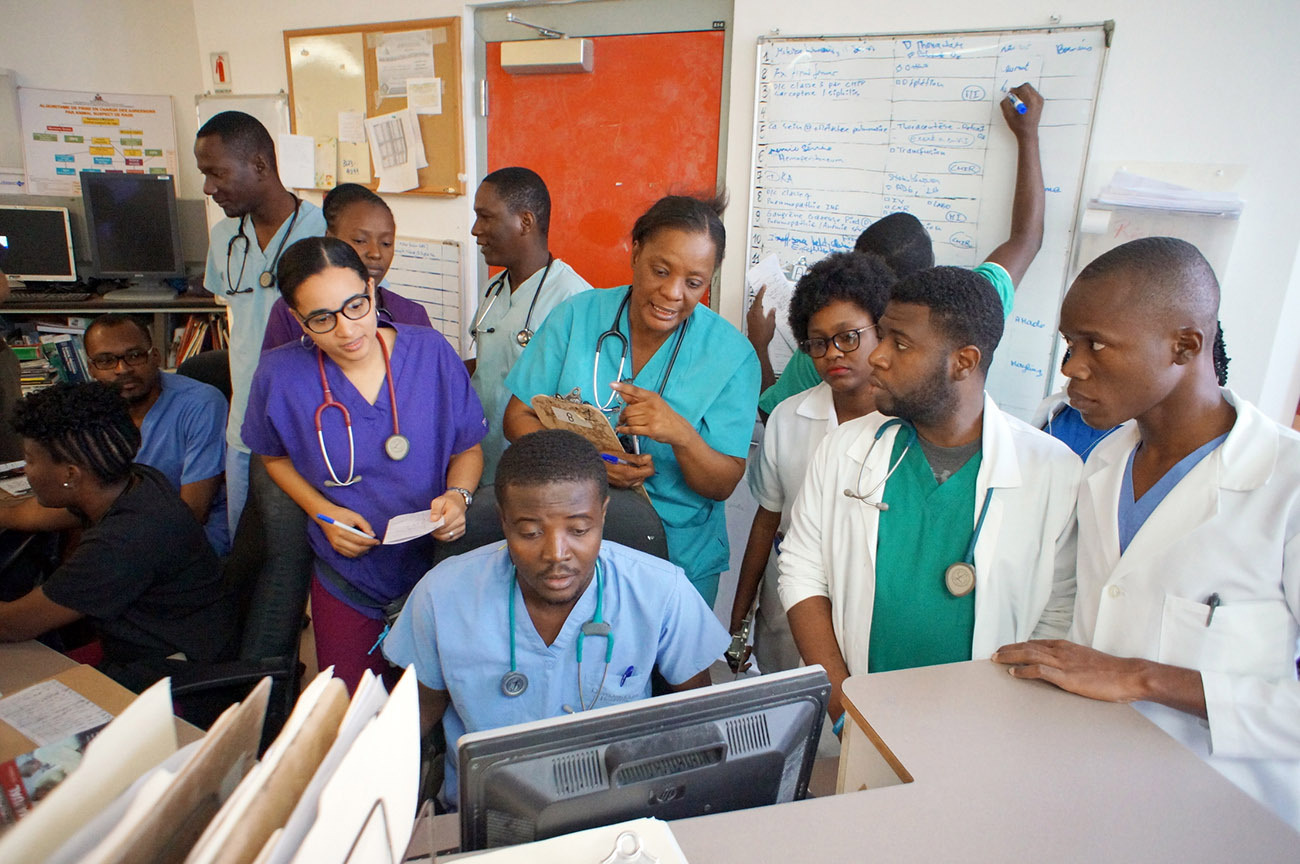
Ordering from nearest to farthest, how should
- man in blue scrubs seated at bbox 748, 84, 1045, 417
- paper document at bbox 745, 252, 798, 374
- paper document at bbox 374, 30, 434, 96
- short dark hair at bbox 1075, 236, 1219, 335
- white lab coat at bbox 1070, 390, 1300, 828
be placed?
white lab coat at bbox 1070, 390, 1300, 828 → short dark hair at bbox 1075, 236, 1219, 335 → man in blue scrubs seated at bbox 748, 84, 1045, 417 → paper document at bbox 745, 252, 798, 374 → paper document at bbox 374, 30, 434, 96

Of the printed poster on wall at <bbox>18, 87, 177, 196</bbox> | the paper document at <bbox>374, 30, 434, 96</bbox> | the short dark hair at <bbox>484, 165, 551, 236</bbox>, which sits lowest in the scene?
the short dark hair at <bbox>484, 165, 551, 236</bbox>

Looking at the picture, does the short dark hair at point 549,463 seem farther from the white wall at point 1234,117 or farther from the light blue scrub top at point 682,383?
the white wall at point 1234,117

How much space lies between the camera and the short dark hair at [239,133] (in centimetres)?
231

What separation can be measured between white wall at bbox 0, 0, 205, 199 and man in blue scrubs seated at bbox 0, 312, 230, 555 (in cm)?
313

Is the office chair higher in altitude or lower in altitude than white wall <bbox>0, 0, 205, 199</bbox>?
lower

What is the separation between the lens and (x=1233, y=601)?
100 cm

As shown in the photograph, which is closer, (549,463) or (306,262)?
(549,463)

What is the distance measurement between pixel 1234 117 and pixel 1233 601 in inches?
72.7

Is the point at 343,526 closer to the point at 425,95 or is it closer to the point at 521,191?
the point at 521,191

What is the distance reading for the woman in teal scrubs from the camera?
66.4 inches

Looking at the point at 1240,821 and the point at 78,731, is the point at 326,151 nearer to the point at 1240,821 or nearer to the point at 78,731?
the point at 78,731

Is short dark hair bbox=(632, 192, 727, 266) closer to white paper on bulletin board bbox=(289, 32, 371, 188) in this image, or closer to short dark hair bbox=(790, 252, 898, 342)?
short dark hair bbox=(790, 252, 898, 342)

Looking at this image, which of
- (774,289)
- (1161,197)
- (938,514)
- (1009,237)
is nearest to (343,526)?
(938,514)

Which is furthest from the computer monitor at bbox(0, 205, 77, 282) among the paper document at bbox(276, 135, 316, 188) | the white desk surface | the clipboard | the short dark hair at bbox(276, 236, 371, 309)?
the white desk surface
